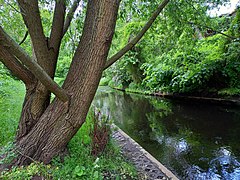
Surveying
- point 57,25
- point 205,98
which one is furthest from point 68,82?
point 205,98

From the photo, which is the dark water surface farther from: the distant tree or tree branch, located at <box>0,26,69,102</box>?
tree branch, located at <box>0,26,69,102</box>

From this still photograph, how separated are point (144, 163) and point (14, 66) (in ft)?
6.93

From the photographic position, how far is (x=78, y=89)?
1.93 metres

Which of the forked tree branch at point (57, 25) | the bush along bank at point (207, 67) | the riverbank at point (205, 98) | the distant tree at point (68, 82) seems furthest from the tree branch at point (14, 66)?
the riverbank at point (205, 98)

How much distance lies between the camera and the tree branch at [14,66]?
187cm

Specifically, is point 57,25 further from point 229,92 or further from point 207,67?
point 229,92

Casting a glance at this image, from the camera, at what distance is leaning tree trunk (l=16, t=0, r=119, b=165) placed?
1.88m

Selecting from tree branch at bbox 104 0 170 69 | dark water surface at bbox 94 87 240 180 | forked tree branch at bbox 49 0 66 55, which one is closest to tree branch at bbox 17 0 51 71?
forked tree branch at bbox 49 0 66 55

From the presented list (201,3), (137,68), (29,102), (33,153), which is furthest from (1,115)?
(137,68)

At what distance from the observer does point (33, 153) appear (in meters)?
1.96

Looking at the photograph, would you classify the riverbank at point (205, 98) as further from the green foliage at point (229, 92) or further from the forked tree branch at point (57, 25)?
the forked tree branch at point (57, 25)

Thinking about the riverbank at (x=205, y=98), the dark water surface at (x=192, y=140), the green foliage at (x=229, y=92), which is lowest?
the dark water surface at (x=192, y=140)

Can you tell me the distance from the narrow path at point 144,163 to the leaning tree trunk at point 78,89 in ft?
3.63

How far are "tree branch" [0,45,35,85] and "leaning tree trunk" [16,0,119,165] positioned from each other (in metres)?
0.49
